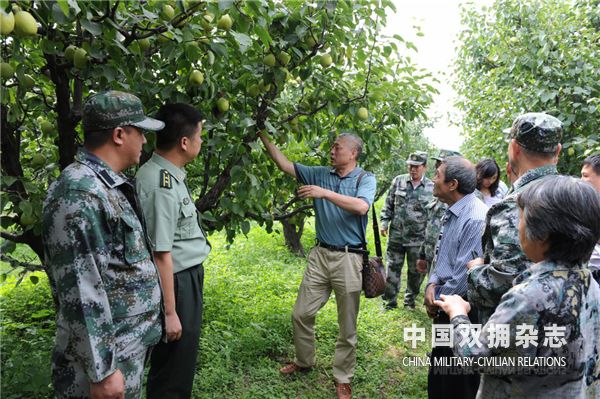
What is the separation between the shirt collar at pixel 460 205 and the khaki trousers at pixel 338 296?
2.74 feet

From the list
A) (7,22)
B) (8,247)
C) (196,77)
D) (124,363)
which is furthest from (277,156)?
(7,22)

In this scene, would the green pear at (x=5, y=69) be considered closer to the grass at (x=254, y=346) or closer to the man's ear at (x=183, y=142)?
the man's ear at (x=183, y=142)

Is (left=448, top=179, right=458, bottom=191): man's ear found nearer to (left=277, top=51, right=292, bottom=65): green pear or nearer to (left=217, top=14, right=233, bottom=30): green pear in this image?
(left=277, top=51, right=292, bottom=65): green pear

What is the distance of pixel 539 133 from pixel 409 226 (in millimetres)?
3338

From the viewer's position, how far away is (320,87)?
302 cm

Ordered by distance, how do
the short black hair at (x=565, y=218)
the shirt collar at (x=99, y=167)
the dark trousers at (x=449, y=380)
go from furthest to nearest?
1. the dark trousers at (x=449, y=380)
2. the shirt collar at (x=99, y=167)
3. the short black hair at (x=565, y=218)

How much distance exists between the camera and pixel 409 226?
523 cm

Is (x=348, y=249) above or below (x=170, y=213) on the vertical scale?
below

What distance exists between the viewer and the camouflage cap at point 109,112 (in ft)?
5.58

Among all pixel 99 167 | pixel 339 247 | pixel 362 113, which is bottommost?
pixel 339 247

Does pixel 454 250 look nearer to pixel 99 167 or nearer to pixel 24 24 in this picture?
pixel 99 167

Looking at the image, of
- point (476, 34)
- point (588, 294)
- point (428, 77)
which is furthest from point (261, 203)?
point (476, 34)

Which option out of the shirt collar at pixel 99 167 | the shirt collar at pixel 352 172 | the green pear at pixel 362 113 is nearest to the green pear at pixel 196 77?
the shirt collar at pixel 99 167

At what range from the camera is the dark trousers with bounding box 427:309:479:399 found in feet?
8.17
